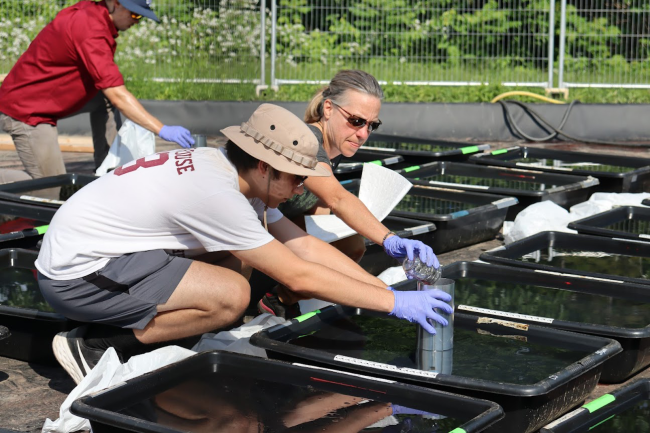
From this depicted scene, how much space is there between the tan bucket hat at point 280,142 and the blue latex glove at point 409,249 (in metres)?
0.43

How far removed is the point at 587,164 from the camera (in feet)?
20.9

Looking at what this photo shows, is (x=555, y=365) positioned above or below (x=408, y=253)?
below

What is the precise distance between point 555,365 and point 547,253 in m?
1.53

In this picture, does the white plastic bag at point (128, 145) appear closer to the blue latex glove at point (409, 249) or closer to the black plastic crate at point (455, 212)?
the black plastic crate at point (455, 212)

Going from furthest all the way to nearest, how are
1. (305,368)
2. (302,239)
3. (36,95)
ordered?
(36,95) → (302,239) → (305,368)

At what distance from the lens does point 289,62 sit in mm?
9336

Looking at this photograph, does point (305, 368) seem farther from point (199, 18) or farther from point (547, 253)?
point (199, 18)

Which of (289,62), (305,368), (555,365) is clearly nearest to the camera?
(305,368)

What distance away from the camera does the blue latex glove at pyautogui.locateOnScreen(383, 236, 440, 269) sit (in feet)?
9.15

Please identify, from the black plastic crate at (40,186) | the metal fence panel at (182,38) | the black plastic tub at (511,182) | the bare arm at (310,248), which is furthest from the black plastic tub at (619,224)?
the metal fence panel at (182,38)

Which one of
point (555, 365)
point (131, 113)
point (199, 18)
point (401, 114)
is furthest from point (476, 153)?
point (555, 365)

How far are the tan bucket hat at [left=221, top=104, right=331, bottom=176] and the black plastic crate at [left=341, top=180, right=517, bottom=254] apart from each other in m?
1.90

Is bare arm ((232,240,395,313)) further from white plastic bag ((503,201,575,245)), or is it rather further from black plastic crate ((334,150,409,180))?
black plastic crate ((334,150,409,180))

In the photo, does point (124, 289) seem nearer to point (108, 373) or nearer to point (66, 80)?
point (108, 373)
